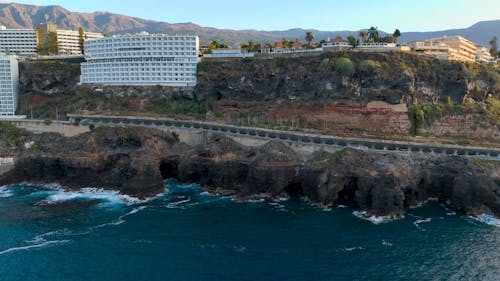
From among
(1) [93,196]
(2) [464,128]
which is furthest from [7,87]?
(2) [464,128]

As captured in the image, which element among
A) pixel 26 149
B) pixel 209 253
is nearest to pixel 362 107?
pixel 209 253

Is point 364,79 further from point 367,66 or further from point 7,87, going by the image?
point 7,87

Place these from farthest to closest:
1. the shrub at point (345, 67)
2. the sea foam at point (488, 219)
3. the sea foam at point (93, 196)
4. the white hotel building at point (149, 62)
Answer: the white hotel building at point (149, 62) → the shrub at point (345, 67) → the sea foam at point (93, 196) → the sea foam at point (488, 219)

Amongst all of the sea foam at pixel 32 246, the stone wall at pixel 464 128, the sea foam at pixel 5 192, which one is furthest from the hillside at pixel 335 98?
the sea foam at pixel 32 246

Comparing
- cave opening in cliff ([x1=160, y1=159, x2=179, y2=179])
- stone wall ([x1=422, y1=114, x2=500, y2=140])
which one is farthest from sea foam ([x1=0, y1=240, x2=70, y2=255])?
stone wall ([x1=422, y1=114, x2=500, y2=140])

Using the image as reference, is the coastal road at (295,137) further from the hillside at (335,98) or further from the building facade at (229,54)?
the building facade at (229,54)

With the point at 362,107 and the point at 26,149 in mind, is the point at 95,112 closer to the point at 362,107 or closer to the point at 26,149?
the point at 26,149
